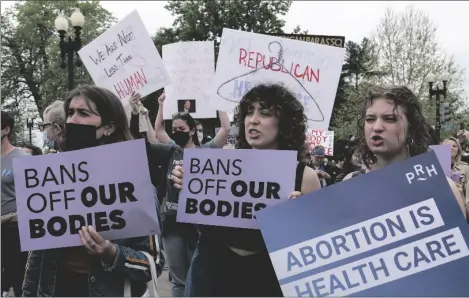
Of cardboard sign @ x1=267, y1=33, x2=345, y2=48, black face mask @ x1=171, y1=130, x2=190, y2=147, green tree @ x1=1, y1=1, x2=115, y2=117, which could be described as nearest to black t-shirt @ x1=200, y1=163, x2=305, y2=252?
black face mask @ x1=171, y1=130, x2=190, y2=147

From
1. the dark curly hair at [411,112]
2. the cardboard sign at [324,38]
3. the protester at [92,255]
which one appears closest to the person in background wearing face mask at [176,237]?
the cardboard sign at [324,38]

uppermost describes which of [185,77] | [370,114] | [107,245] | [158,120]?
[185,77]

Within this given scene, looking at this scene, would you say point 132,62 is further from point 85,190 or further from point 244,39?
point 85,190

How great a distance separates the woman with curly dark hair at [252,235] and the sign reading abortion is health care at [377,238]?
1.29ft

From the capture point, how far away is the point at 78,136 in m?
2.49

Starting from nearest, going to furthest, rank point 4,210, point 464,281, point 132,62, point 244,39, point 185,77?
point 464,281 < point 4,210 < point 244,39 < point 132,62 < point 185,77

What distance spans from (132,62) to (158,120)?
0.64 metres

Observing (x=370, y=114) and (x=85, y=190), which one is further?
(x=370, y=114)

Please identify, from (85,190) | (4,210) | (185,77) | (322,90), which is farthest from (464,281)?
(185,77)

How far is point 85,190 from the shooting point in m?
2.42

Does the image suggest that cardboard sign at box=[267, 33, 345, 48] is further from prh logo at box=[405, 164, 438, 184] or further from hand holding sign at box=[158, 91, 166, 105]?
prh logo at box=[405, 164, 438, 184]

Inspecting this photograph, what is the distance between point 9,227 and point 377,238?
3051mm

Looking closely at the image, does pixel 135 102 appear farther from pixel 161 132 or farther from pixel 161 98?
pixel 161 98

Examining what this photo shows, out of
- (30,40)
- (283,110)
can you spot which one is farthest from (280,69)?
(30,40)
